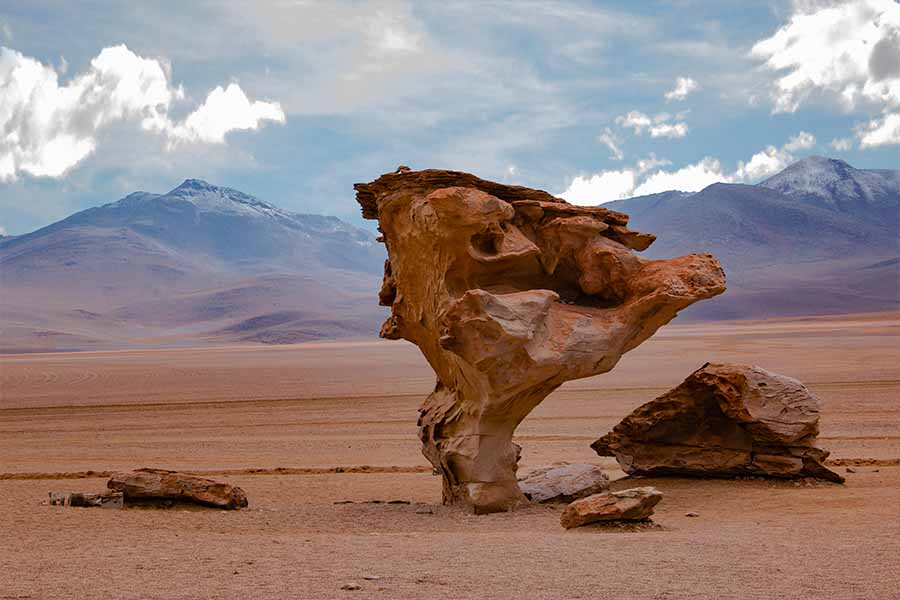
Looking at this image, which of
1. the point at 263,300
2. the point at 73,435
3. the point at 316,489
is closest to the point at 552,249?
the point at 316,489

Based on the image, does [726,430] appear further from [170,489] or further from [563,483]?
[170,489]

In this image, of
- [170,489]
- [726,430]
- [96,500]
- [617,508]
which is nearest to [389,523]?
[617,508]

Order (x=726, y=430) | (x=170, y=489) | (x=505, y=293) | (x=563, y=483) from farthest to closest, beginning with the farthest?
(x=726, y=430), (x=563, y=483), (x=505, y=293), (x=170, y=489)

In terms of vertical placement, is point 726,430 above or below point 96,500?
above

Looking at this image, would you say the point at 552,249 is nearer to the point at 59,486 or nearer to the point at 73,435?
the point at 59,486

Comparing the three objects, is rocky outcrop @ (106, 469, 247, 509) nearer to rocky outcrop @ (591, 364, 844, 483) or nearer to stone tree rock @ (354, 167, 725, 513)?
stone tree rock @ (354, 167, 725, 513)

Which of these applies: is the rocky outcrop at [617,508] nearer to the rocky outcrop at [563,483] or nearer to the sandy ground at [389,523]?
the sandy ground at [389,523]

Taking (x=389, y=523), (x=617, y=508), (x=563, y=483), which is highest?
(x=617, y=508)

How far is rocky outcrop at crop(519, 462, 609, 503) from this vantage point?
42.3 feet

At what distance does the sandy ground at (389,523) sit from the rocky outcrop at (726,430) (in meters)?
0.34

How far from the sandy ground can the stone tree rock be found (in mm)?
953

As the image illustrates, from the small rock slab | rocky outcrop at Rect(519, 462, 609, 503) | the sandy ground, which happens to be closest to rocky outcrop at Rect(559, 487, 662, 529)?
the sandy ground

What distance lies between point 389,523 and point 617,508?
270 cm

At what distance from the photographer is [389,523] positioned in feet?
36.8
